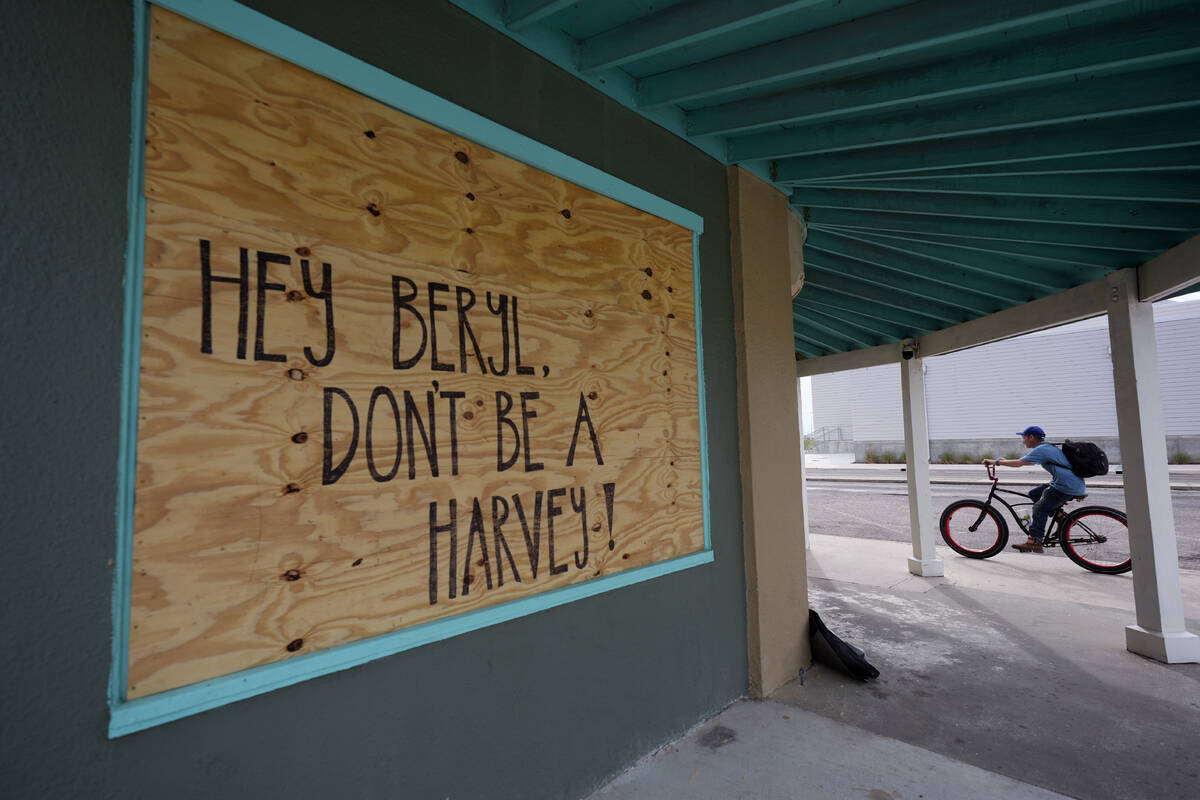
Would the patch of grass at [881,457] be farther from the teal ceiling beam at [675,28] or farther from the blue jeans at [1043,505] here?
the teal ceiling beam at [675,28]

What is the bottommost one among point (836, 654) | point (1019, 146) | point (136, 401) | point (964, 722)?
point (964, 722)

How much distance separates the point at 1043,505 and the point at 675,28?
26.3 ft

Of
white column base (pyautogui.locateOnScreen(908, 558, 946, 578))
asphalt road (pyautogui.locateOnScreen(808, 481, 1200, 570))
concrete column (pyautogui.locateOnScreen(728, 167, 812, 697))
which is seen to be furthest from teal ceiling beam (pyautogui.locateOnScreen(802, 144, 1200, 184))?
asphalt road (pyautogui.locateOnScreen(808, 481, 1200, 570))

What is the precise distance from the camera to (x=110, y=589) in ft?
5.02

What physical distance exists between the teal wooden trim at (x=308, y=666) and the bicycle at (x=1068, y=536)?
24.3 ft

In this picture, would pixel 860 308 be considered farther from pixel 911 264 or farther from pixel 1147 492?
pixel 1147 492

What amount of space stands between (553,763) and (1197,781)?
3.03 metres

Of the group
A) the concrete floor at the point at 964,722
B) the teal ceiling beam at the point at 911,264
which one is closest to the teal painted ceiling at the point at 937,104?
the teal ceiling beam at the point at 911,264

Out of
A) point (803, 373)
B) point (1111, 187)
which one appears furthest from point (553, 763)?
point (803, 373)

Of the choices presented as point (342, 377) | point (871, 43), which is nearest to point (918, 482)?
point (871, 43)

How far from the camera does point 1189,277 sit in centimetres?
412

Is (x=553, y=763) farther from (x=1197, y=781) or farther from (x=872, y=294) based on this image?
(x=872, y=294)

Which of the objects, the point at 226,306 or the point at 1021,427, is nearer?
the point at 226,306

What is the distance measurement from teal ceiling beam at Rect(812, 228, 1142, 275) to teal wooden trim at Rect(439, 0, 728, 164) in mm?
2247
